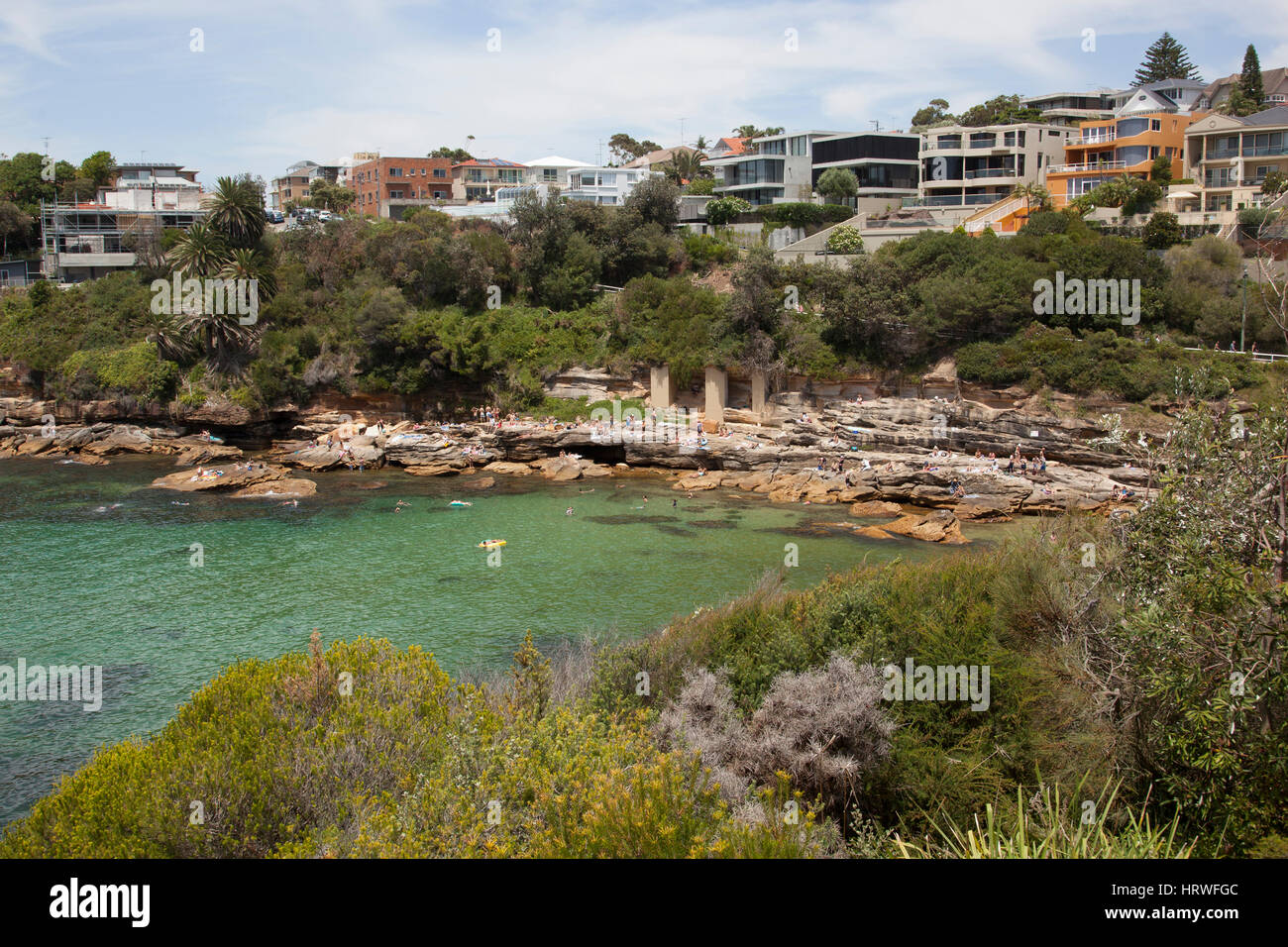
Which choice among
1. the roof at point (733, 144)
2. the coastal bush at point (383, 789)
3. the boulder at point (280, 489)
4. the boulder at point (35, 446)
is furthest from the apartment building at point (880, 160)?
the coastal bush at point (383, 789)

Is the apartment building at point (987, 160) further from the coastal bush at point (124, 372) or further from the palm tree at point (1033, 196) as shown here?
the coastal bush at point (124, 372)

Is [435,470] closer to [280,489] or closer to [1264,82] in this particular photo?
[280,489]

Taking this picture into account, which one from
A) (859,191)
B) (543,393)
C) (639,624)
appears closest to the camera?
(639,624)

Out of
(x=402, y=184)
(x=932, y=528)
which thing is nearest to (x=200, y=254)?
(x=402, y=184)

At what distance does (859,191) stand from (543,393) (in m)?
26.4

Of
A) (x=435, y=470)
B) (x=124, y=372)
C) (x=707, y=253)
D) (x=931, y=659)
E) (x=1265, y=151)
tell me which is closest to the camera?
(x=931, y=659)

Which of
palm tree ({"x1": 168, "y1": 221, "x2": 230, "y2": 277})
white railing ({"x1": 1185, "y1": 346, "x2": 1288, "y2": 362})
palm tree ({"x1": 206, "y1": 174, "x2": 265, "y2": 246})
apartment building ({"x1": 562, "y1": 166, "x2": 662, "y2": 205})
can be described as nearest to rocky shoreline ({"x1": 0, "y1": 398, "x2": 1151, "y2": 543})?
white railing ({"x1": 1185, "y1": 346, "x2": 1288, "y2": 362})

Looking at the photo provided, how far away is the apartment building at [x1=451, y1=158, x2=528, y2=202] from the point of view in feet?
242

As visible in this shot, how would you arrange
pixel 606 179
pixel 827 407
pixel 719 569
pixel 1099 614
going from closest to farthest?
pixel 1099 614 → pixel 719 569 → pixel 827 407 → pixel 606 179

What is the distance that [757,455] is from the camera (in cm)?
3581

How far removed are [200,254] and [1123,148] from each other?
50.2m
